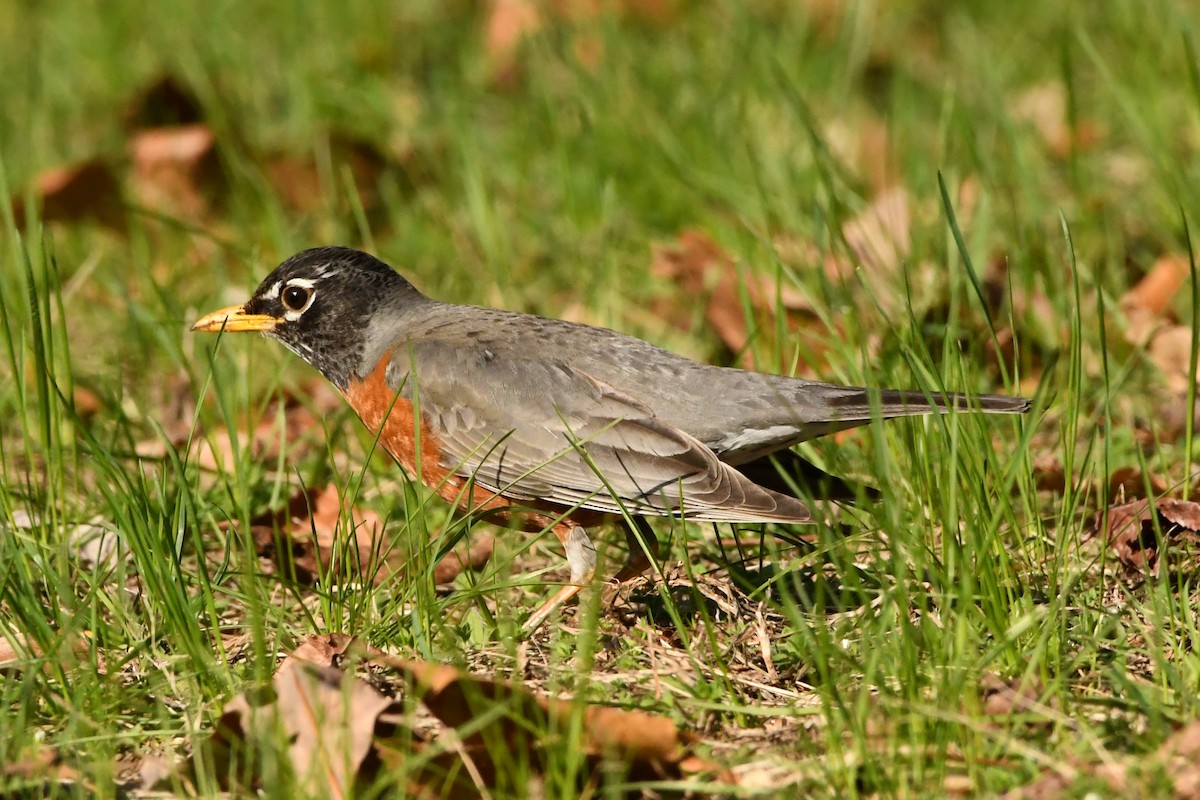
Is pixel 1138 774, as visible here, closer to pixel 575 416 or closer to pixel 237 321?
pixel 575 416

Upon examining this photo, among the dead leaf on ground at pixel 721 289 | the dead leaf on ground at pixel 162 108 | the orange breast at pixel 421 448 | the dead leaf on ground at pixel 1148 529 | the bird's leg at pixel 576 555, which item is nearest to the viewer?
the dead leaf on ground at pixel 1148 529

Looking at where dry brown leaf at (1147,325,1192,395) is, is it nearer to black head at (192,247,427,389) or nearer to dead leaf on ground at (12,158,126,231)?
black head at (192,247,427,389)

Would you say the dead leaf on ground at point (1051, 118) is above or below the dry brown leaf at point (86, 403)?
above

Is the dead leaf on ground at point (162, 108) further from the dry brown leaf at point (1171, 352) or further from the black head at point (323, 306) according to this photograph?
the dry brown leaf at point (1171, 352)

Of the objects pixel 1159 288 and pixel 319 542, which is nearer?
pixel 319 542

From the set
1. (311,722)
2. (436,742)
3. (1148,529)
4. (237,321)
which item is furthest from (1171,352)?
(311,722)

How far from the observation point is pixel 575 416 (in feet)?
14.0

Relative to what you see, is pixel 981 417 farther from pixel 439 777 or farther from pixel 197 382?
pixel 197 382

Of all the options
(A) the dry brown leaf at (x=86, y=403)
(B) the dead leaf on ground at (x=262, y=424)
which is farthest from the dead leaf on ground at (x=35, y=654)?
(A) the dry brown leaf at (x=86, y=403)

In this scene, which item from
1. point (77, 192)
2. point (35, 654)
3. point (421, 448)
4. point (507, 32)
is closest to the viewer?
point (35, 654)

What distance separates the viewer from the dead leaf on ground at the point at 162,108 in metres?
7.27

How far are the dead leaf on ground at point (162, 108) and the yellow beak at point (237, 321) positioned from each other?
9.10 feet

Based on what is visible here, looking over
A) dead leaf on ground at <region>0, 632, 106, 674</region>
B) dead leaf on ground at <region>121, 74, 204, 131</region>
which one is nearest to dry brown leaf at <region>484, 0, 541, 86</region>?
dead leaf on ground at <region>121, 74, 204, 131</region>

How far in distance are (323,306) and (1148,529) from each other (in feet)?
Result: 8.66
